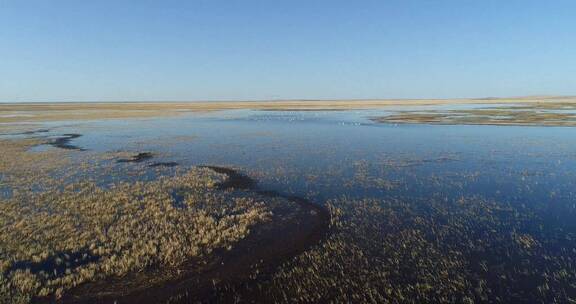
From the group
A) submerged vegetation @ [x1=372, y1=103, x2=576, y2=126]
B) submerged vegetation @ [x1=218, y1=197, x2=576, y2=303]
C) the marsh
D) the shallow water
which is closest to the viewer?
submerged vegetation @ [x1=218, y1=197, x2=576, y2=303]

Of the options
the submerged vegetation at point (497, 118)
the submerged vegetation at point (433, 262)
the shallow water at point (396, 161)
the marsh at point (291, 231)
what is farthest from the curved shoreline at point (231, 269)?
the submerged vegetation at point (497, 118)

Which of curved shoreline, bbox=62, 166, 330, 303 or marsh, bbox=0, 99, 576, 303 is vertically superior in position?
marsh, bbox=0, 99, 576, 303

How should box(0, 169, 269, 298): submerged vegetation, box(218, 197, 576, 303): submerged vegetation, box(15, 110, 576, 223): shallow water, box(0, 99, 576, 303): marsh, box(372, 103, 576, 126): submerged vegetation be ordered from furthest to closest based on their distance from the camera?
box(372, 103, 576, 126): submerged vegetation, box(15, 110, 576, 223): shallow water, box(0, 169, 269, 298): submerged vegetation, box(0, 99, 576, 303): marsh, box(218, 197, 576, 303): submerged vegetation

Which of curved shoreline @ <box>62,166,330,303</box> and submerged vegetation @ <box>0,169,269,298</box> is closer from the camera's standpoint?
curved shoreline @ <box>62,166,330,303</box>

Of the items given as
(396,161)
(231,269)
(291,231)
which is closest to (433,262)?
(291,231)

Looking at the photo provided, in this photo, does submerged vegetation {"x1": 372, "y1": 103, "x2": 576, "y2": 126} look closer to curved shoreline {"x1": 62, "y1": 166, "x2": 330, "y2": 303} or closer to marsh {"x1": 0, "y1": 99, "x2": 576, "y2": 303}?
marsh {"x1": 0, "y1": 99, "x2": 576, "y2": 303}

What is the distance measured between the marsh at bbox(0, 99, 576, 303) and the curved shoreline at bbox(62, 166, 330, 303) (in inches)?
1.8

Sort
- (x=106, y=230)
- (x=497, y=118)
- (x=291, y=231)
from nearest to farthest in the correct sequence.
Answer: (x=106, y=230)
(x=291, y=231)
(x=497, y=118)

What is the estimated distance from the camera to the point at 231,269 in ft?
34.4

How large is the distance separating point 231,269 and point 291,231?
355 cm

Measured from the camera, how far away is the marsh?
9.39m

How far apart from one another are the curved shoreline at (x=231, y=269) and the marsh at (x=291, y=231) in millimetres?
46

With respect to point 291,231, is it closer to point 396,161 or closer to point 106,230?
point 106,230

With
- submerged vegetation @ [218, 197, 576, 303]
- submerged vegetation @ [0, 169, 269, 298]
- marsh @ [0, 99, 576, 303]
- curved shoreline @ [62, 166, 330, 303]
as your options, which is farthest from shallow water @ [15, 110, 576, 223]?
submerged vegetation @ [0, 169, 269, 298]
